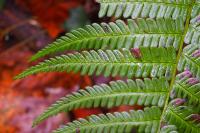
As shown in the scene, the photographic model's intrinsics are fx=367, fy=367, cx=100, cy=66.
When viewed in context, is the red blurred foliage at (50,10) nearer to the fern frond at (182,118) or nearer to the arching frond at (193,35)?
the arching frond at (193,35)

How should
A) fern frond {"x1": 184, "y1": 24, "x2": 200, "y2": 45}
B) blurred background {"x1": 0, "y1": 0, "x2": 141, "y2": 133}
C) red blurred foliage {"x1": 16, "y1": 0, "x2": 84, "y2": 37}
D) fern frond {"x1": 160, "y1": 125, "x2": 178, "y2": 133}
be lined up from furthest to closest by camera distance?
red blurred foliage {"x1": 16, "y1": 0, "x2": 84, "y2": 37}, blurred background {"x1": 0, "y1": 0, "x2": 141, "y2": 133}, fern frond {"x1": 184, "y1": 24, "x2": 200, "y2": 45}, fern frond {"x1": 160, "y1": 125, "x2": 178, "y2": 133}

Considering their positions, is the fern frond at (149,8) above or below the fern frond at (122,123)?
above

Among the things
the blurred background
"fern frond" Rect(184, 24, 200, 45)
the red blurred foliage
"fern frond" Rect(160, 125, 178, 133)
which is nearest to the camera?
"fern frond" Rect(160, 125, 178, 133)

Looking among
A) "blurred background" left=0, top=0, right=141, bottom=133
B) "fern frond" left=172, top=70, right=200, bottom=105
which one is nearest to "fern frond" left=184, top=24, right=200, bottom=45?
"fern frond" left=172, top=70, right=200, bottom=105

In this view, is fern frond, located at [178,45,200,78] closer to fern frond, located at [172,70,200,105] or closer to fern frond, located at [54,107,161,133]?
fern frond, located at [172,70,200,105]

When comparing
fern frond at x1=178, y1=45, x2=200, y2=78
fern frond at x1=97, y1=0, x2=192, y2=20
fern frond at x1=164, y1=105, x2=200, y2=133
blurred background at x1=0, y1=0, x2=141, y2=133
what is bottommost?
blurred background at x1=0, y1=0, x2=141, y2=133

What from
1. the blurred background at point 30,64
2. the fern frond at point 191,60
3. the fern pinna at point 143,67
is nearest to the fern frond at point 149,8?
the fern pinna at point 143,67
